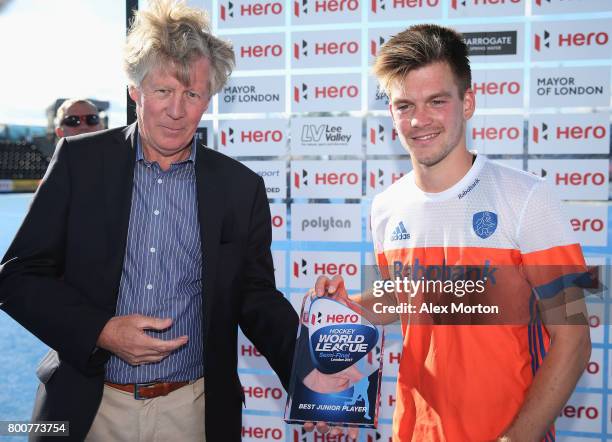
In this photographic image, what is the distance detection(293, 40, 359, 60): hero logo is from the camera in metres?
3.23

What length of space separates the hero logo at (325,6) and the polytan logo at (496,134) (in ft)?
3.15

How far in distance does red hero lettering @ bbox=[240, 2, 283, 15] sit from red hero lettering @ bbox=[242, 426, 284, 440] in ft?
8.35

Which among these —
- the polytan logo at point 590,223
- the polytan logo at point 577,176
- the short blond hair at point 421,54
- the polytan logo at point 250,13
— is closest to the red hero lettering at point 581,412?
the polytan logo at point 590,223

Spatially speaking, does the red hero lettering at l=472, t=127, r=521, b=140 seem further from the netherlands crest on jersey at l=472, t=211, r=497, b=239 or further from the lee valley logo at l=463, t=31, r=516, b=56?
the netherlands crest on jersey at l=472, t=211, r=497, b=239

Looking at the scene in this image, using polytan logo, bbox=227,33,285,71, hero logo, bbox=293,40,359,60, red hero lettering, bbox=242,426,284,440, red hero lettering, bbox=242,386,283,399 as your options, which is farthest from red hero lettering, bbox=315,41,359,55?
red hero lettering, bbox=242,426,284,440

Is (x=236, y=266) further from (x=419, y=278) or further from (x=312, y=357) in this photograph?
(x=419, y=278)

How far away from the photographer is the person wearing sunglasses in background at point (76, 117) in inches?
142

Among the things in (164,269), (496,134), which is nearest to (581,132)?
(496,134)

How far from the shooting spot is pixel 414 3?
124 inches

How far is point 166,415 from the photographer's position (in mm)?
1716

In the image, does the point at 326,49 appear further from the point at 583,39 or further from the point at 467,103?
the point at 467,103

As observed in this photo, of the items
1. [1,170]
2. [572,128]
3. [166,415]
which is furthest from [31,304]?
[1,170]

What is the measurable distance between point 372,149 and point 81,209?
195 centimetres

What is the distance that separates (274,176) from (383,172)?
66cm
